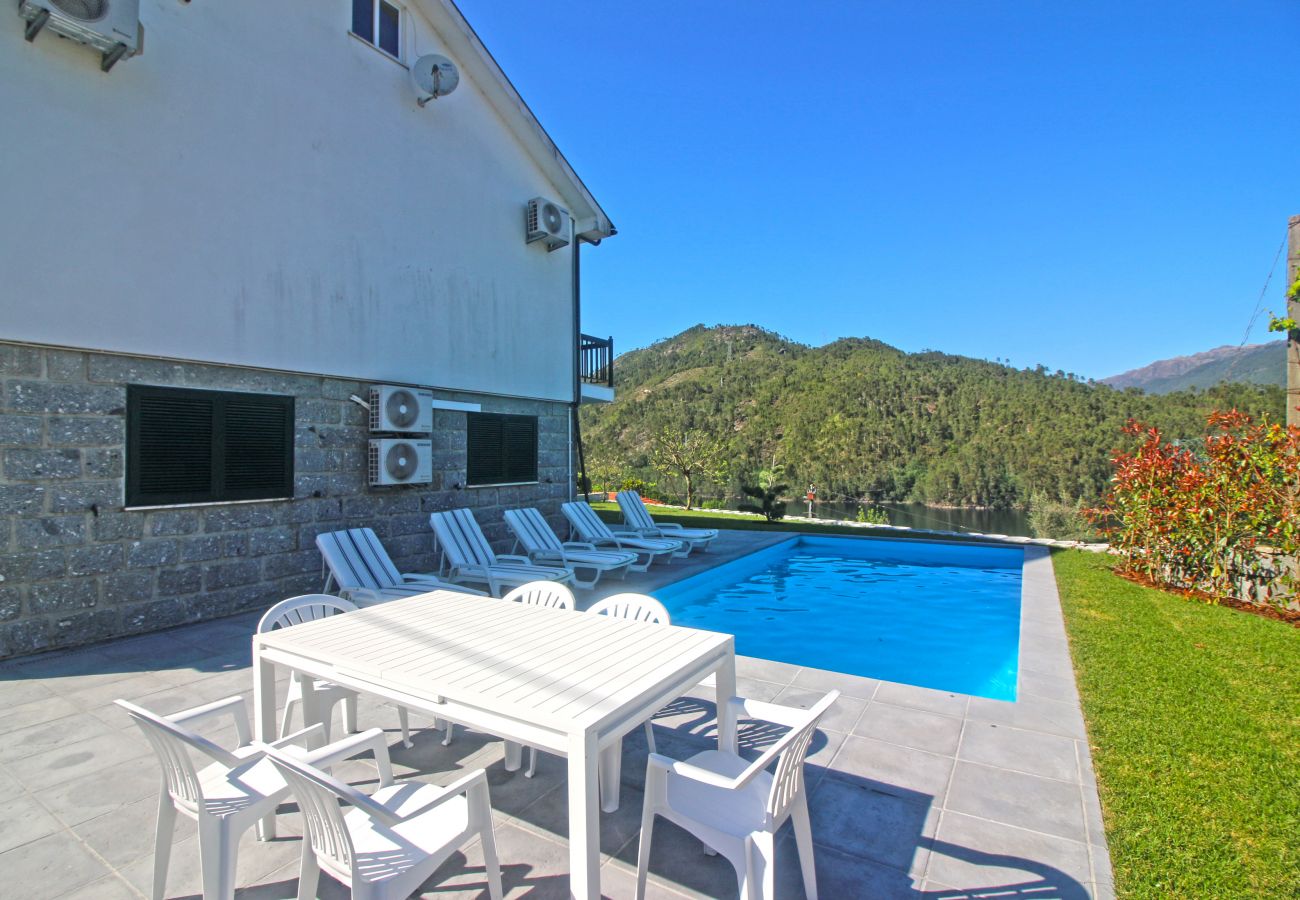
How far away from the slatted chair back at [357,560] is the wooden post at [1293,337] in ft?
34.3

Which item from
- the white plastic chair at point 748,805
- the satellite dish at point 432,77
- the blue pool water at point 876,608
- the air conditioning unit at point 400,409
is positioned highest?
the satellite dish at point 432,77

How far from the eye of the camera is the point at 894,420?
51562mm

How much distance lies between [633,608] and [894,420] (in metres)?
52.1

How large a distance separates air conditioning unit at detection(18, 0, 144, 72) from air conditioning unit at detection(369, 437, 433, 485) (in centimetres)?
442

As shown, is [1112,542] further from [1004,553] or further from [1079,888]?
[1079,888]

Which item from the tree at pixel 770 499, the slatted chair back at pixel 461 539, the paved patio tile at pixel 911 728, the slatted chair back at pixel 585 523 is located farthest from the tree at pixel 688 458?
the paved patio tile at pixel 911 728

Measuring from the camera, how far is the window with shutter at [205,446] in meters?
6.00

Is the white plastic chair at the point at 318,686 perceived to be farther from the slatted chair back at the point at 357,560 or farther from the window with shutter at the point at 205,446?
the window with shutter at the point at 205,446

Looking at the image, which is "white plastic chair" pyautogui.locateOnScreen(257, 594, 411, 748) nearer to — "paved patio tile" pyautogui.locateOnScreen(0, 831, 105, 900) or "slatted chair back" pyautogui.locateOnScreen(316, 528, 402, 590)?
"paved patio tile" pyautogui.locateOnScreen(0, 831, 105, 900)

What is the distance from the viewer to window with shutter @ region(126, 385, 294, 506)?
236 inches

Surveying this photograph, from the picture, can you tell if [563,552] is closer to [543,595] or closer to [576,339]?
[576,339]

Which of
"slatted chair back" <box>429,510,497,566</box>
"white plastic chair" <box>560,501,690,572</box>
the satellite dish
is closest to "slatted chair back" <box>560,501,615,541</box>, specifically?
"white plastic chair" <box>560,501,690,572</box>

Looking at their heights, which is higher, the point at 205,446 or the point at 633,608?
the point at 205,446

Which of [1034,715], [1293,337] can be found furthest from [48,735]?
[1293,337]
